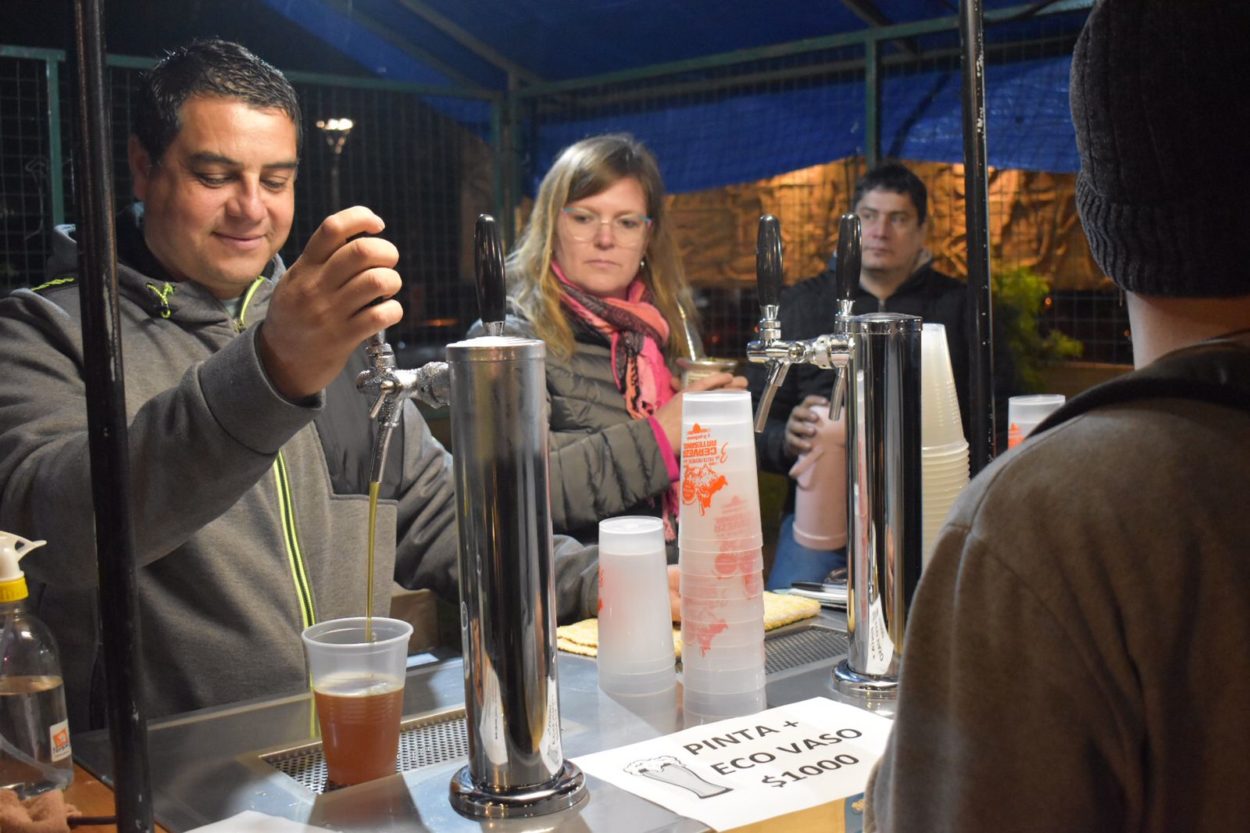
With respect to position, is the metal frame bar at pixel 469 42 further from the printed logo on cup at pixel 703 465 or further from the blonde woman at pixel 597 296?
the printed logo on cup at pixel 703 465

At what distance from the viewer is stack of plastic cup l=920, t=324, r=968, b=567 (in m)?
1.20

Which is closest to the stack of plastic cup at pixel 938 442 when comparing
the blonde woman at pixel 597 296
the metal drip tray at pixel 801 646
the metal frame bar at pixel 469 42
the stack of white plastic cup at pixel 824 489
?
the metal drip tray at pixel 801 646

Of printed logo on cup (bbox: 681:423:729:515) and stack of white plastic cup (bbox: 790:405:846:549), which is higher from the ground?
printed logo on cup (bbox: 681:423:729:515)

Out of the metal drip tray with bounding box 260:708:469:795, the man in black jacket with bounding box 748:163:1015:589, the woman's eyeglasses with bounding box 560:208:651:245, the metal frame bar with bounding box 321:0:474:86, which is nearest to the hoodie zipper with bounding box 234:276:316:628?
the metal drip tray with bounding box 260:708:469:795

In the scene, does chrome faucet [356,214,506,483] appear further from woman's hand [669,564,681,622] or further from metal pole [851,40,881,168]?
metal pole [851,40,881,168]

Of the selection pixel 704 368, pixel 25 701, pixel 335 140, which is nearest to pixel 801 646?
pixel 704 368

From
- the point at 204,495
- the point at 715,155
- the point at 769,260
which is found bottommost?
the point at 204,495

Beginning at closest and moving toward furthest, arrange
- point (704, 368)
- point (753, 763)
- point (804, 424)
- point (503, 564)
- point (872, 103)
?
point (503, 564) < point (753, 763) < point (704, 368) < point (804, 424) < point (872, 103)

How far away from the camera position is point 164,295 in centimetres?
155

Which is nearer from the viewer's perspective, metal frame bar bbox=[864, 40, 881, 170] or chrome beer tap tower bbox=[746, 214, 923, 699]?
chrome beer tap tower bbox=[746, 214, 923, 699]

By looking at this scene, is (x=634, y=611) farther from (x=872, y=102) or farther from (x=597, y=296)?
(x=872, y=102)

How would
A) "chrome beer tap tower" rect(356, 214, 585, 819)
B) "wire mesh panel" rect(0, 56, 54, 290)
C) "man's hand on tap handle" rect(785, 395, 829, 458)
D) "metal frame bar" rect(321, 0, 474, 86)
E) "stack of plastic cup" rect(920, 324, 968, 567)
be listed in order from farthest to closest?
"metal frame bar" rect(321, 0, 474, 86) → "wire mesh panel" rect(0, 56, 54, 290) → "man's hand on tap handle" rect(785, 395, 829, 458) → "stack of plastic cup" rect(920, 324, 968, 567) → "chrome beer tap tower" rect(356, 214, 585, 819)

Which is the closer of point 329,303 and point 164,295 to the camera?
point 329,303

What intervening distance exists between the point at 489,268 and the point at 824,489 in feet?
3.93
